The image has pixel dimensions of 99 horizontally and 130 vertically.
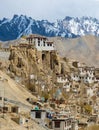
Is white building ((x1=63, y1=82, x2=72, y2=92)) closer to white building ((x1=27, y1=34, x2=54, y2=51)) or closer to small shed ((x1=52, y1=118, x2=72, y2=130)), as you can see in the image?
white building ((x1=27, y1=34, x2=54, y2=51))

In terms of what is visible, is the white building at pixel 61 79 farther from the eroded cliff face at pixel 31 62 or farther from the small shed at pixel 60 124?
the small shed at pixel 60 124

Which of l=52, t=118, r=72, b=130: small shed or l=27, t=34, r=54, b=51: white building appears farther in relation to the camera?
l=27, t=34, r=54, b=51: white building

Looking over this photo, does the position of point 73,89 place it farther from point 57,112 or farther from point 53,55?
point 57,112

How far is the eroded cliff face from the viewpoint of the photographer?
86.9 meters

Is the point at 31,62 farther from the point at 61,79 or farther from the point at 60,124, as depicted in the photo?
the point at 60,124

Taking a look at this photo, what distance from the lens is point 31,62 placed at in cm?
8950

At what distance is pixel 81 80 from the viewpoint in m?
102

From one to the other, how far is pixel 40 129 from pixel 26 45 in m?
38.7

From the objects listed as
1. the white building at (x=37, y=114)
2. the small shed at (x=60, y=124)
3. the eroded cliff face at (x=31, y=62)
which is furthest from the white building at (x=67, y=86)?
the small shed at (x=60, y=124)

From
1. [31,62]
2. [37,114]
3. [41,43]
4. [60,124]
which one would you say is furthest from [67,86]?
[60,124]

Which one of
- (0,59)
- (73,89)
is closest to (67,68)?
(73,89)

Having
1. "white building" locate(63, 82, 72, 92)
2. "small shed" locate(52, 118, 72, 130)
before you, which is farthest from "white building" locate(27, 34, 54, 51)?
"small shed" locate(52, 118, 72, 130)

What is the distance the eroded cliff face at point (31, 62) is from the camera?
86.9 meters

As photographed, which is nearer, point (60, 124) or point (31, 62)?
point (60, 124)
